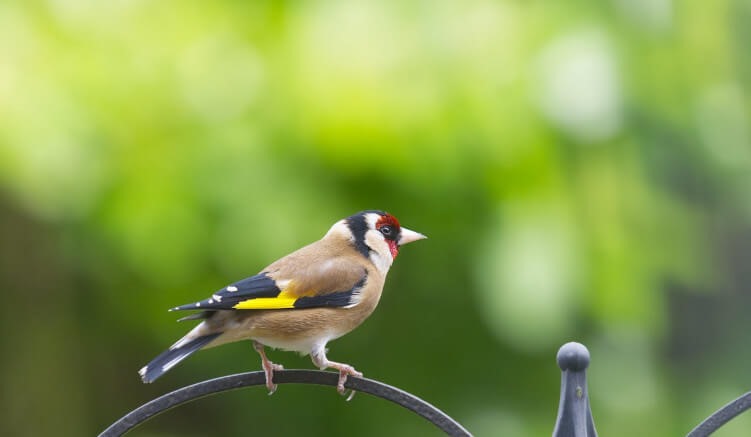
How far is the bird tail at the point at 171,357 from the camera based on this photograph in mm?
1920

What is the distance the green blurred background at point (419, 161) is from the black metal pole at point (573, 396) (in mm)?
1529

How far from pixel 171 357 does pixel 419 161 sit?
4.45ft

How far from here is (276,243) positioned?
320 centimetres

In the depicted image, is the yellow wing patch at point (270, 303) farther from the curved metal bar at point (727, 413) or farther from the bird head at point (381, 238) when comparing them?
the curved metal bar at point (727, 413)

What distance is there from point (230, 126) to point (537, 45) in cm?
97

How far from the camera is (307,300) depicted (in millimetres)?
2256

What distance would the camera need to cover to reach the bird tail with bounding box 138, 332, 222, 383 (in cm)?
192

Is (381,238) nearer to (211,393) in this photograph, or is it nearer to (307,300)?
(307,300)

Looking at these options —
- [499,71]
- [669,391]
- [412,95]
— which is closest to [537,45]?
[499,71]

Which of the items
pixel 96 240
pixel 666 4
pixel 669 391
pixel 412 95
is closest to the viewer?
pixel 412 95

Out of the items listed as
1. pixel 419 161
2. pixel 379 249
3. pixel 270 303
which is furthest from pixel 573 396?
pixel 419 161

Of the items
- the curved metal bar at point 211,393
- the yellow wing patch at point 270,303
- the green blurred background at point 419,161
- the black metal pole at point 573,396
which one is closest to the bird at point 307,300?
the yellow wing patch at point 270,303

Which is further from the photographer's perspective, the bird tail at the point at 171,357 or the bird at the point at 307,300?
the bird at the point at 307,300

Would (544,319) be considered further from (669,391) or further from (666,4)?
(666,4)
